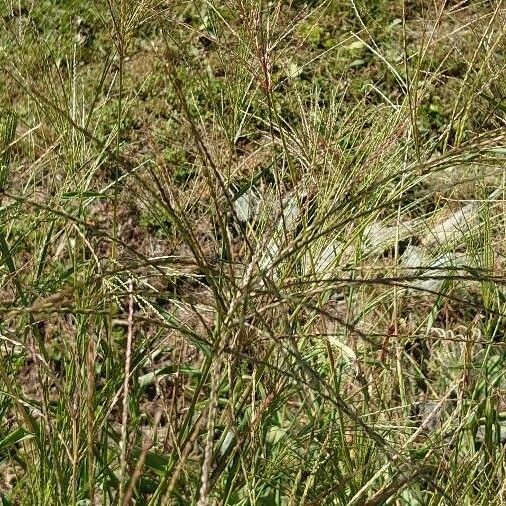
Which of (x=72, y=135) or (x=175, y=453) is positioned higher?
(x=72, y=135)

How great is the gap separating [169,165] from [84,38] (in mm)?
1020

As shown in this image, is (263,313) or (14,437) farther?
(14,437)

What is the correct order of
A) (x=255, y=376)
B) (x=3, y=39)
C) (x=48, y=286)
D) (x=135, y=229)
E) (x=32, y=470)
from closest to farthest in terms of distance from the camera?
(x=255, y=376), (x=32, y=470), (x=48, y=286), (x=135, y=229), (x=3, y=39)

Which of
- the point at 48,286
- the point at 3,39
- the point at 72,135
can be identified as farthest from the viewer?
the point at 3,39

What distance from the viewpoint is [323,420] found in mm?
1664

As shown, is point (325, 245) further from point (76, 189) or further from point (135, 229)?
point (135, 229)

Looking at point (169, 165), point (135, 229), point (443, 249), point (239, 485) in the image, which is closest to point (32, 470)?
point (239, 485)

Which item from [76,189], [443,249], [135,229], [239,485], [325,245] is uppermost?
[76,189]

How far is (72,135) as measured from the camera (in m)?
1.72

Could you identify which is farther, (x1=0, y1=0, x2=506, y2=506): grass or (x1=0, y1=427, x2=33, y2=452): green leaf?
(x1=0, y1=427, x2=33, y2=452): green leaf

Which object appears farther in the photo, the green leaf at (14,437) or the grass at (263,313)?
the green leaf at (14,437)

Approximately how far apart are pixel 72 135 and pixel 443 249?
2.43 ft

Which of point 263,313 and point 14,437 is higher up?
point 263,313

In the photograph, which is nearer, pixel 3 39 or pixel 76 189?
pixel 76 189
